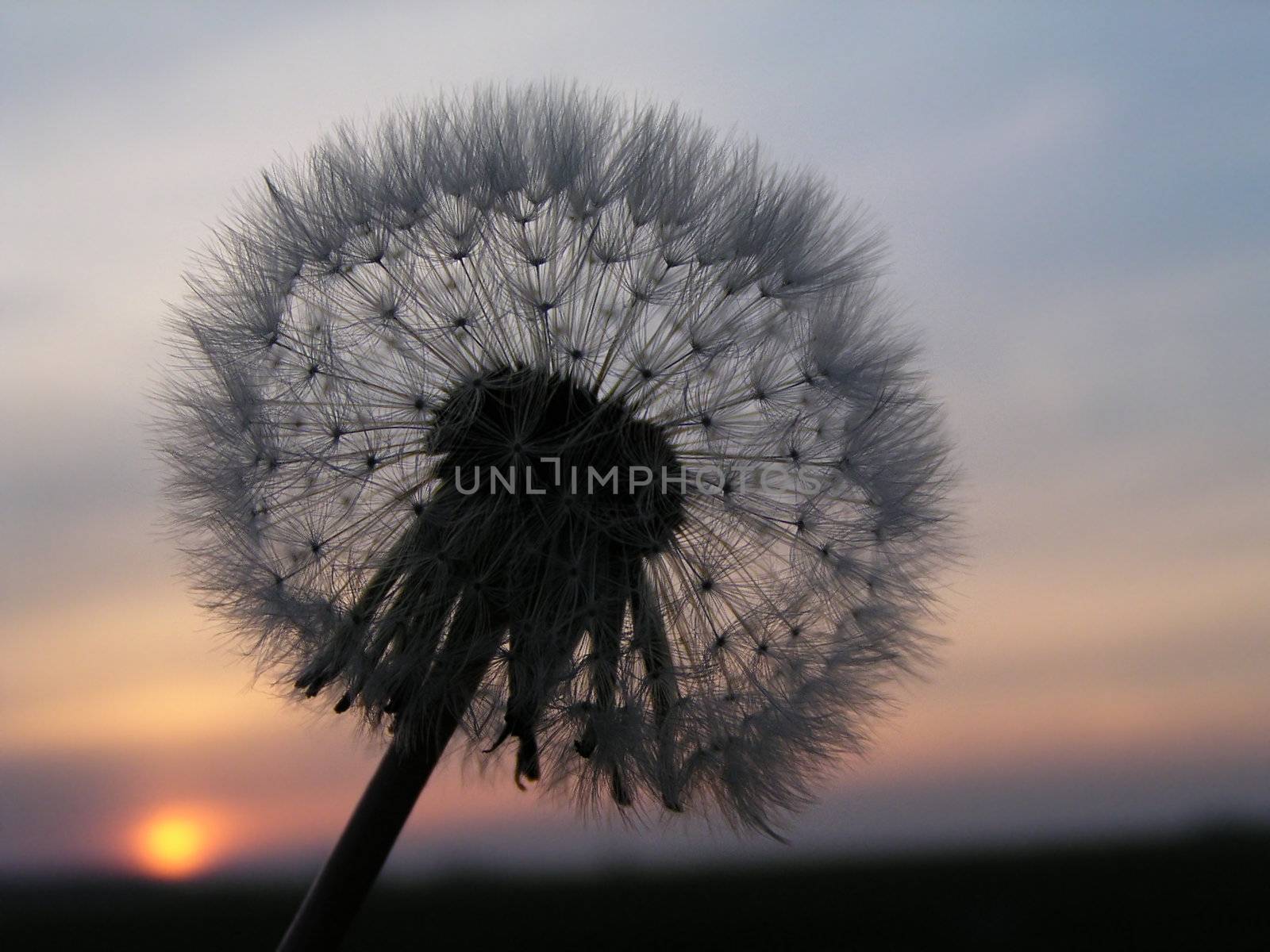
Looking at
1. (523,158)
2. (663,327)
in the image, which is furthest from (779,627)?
(523,158)

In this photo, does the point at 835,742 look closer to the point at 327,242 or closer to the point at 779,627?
the point at 779,627

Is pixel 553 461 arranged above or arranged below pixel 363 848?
above

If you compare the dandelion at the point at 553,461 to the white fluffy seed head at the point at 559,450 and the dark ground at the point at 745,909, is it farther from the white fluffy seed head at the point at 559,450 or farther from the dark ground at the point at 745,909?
the dark ground at the point at 745,909

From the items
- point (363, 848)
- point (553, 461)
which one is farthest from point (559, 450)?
point (363, 848)

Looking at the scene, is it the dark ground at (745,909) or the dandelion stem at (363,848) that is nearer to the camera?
the dandelion stem at (363,848)

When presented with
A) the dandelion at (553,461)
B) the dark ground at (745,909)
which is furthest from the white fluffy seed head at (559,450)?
the dark ground at (745,909)

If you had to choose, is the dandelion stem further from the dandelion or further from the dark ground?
the dark ground

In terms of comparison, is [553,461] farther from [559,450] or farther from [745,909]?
[745,909]
